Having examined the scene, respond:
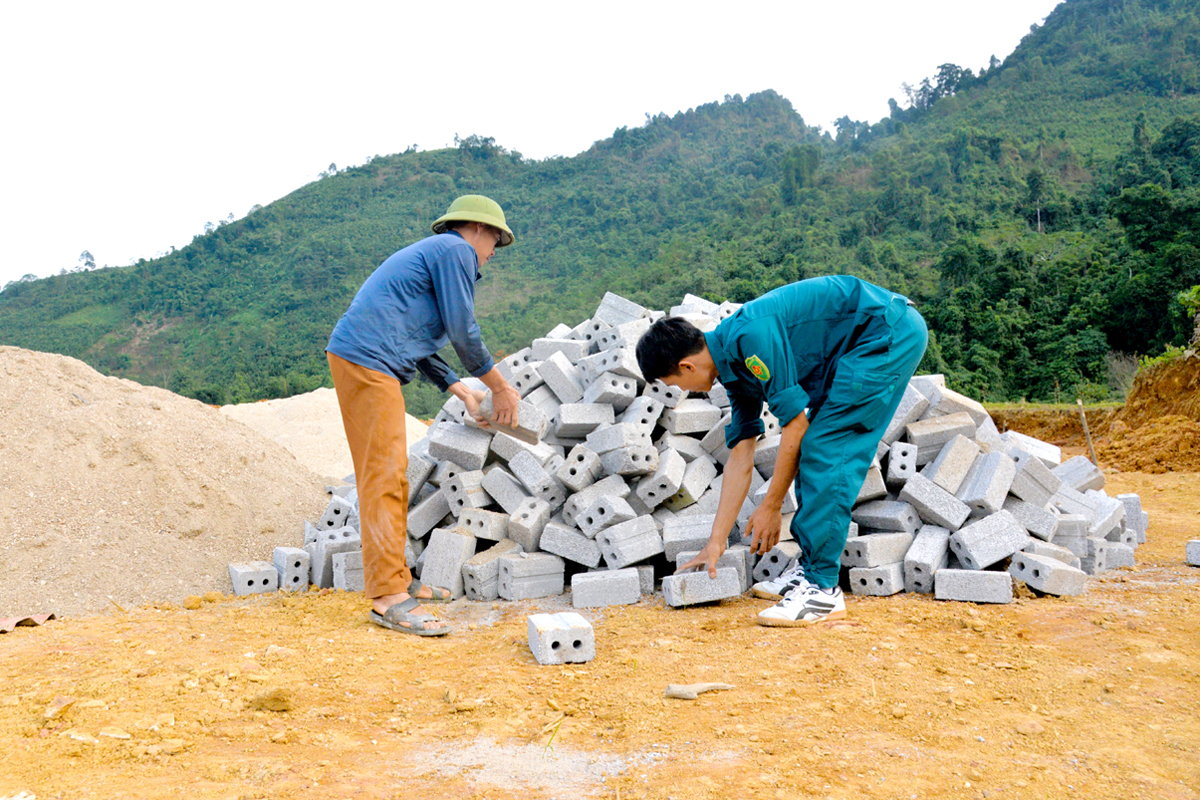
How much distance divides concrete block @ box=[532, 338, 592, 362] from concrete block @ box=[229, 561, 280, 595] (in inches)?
102

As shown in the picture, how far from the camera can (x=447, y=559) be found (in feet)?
16.7

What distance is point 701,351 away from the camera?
3.88m

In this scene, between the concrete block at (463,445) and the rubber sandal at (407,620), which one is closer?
the rubber sandal at (407,620)

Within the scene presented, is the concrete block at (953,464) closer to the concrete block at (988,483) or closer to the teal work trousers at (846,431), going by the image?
the concrete block at (988,483)

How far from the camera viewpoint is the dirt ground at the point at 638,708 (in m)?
2.36

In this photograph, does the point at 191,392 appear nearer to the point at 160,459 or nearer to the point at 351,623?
the point at 160,459

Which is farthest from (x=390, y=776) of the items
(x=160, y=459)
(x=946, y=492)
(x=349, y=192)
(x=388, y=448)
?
(x=349, y=192)

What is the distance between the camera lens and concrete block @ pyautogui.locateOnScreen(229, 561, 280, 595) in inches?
210

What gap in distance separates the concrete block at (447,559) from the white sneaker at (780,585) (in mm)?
1910

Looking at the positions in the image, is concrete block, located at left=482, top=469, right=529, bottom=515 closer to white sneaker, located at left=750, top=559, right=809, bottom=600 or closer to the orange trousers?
the orange trousers

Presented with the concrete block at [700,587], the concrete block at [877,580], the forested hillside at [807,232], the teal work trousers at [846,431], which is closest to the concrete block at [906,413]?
the concrete block at [877,580]

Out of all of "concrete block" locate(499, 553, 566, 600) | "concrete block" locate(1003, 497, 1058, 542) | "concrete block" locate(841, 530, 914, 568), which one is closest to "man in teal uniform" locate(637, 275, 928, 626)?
"concrete block" locate(841, 530, 914, 568)

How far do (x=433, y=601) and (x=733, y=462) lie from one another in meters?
2.17

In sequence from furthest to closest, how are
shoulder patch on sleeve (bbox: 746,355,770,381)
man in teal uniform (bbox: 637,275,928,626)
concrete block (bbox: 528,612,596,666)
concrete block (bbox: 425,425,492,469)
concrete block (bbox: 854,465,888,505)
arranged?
1. concrete block (bbox: 425,425,492,469)
2. concrete block (bbox: 854,465,888,505)
3. man in teal uniform (bbox: 637,275,928,626)
4. shoulder patch on sleeve (bbox: 746,355,770,381)
5. concrete block (bbox: 528,612,596,666)
